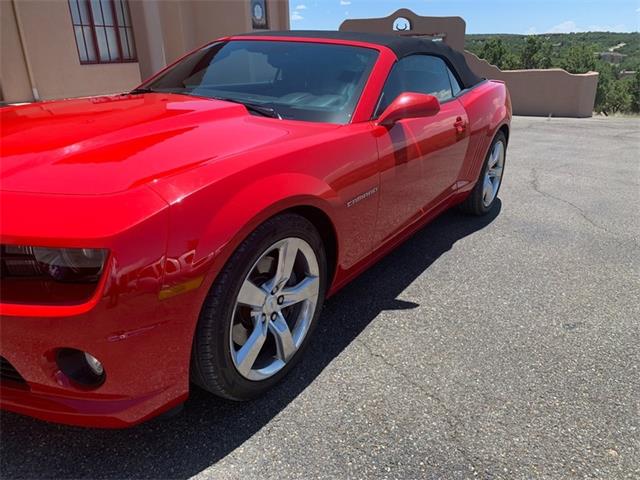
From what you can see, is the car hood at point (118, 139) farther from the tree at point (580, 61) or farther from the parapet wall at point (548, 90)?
the tree at point (580, 61)

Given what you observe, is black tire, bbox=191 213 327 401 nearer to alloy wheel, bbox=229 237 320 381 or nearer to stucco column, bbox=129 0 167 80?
alloy wheel, bbox=229 237 320 381

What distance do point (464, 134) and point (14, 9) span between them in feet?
22.7

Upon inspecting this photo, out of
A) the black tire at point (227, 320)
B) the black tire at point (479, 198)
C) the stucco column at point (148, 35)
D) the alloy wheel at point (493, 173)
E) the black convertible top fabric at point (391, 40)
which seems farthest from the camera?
the stucco column at point (148, 35)

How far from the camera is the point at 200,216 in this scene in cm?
158

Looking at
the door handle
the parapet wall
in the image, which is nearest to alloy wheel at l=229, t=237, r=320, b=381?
the door handle

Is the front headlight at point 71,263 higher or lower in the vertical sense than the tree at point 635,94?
higher

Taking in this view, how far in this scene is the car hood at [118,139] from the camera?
158 centimetres

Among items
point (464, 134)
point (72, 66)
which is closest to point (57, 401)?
point (464, 134)

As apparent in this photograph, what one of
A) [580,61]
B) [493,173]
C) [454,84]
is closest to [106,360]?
[454,84]

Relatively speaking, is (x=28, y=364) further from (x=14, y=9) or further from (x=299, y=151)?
(x=14, y=9)

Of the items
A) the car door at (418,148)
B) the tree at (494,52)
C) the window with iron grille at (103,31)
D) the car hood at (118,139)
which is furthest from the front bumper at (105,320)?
the tree at (494,52)

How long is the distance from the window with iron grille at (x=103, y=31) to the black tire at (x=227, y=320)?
818 cm

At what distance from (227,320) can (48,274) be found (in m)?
0.57

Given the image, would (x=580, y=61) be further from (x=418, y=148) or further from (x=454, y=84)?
(x=418, y=148)
